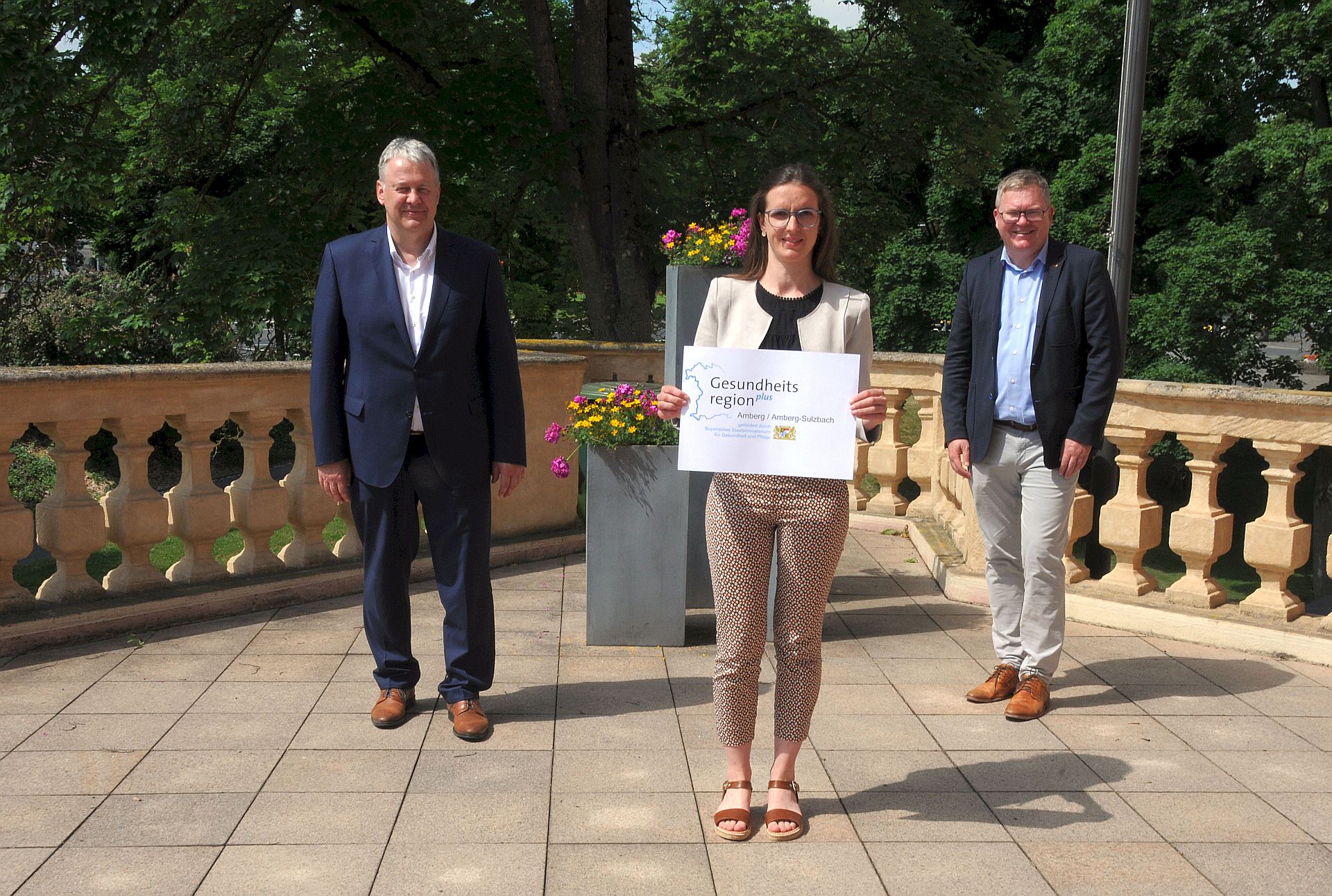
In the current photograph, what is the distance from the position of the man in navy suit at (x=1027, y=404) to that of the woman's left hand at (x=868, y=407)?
146 cm

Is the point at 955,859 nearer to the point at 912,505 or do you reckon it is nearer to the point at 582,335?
the point at 912,505

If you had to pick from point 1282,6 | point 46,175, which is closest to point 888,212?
point 1282,6

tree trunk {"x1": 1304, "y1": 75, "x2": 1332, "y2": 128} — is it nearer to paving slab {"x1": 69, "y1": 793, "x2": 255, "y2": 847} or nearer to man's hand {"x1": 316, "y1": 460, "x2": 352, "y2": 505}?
man's hand {"x1": 316, "y1": 460, "x2": 352, "y2": 505}

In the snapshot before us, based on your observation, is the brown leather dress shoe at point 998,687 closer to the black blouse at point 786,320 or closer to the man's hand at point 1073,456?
the man's hand at point 1073,456

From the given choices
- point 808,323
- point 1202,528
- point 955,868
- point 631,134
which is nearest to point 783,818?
point 955,868

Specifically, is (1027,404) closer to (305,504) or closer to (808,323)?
(808,323)

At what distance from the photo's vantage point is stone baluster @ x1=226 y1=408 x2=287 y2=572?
635 cm

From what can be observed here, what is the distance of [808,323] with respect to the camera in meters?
3.75

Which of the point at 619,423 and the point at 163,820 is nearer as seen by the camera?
the point at 163,820

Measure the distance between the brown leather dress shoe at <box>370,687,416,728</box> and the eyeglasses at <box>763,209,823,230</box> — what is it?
2442 mm

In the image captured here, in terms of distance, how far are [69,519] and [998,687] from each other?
14.2 ft

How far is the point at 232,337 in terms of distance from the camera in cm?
1438

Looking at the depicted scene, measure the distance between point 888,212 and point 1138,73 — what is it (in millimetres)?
9726

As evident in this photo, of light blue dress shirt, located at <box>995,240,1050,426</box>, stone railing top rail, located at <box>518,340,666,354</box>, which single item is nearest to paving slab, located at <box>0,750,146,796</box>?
light blue dress shirt, located at <box>995,240,1050,426</box>
